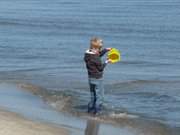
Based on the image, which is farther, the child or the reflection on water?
the child

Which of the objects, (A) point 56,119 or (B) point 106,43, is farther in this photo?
(B) point 106,43

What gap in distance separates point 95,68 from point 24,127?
7.33 feet

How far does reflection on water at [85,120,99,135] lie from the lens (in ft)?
43.7

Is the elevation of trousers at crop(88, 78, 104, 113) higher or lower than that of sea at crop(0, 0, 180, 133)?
higher

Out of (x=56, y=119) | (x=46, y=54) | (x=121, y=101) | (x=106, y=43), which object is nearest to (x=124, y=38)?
(x=106, y=43)

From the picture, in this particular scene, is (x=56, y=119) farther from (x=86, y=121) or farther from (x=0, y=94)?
(x=0, y=94)

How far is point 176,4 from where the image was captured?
52844 mm

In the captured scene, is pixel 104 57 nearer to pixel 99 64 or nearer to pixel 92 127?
pixel 99 64

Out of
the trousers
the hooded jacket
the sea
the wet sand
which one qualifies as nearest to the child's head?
the hooded jacket

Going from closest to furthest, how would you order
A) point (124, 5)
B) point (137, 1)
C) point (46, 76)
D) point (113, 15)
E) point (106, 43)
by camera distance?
point (46, 76) < point (106, 43) < point (113, 15) < point (124, 5) < point (137, 1)

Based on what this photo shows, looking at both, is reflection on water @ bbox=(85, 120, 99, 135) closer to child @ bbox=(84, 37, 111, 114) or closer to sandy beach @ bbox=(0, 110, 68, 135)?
sandy beach @ bbox=(0, 110, 68, 135)

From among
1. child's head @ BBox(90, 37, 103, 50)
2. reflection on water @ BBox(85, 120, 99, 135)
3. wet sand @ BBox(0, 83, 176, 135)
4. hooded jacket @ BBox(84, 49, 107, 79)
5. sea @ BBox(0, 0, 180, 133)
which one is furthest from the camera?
sea @ BBox(0, 0, 180, 133)

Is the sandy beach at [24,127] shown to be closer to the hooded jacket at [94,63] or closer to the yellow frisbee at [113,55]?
the hooded jacket at [94,63]

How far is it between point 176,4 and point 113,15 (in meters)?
10.6
